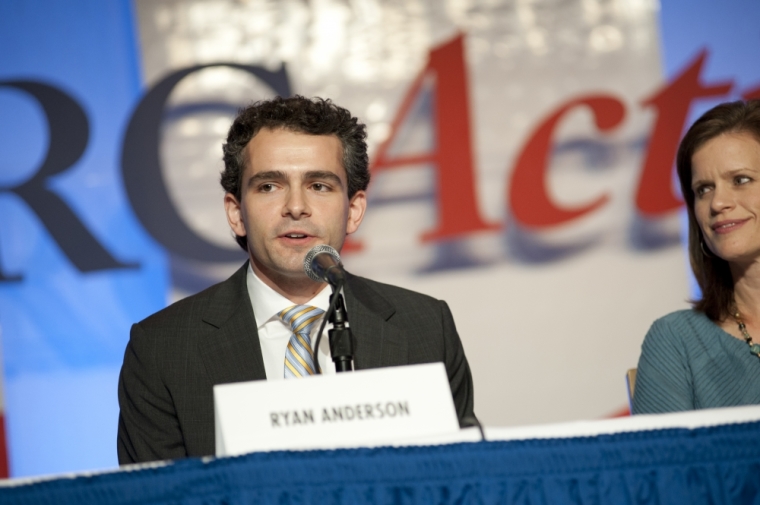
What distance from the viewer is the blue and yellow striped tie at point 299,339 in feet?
6.66

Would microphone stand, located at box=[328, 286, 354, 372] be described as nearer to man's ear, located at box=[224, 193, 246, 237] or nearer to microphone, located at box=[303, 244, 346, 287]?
microphone, located at box=[303, 244, 346, 287]

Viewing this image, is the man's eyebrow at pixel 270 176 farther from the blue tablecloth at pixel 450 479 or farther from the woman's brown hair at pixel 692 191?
the woman's brown hair at pixel 692 191

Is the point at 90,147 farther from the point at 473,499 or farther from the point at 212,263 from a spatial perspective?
the point at 473,499

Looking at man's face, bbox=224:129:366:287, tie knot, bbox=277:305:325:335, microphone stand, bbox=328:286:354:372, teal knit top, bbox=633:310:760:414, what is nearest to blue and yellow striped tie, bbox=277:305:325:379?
tie knot, bbox=277:305:325:335

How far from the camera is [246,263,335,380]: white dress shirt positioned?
214 centimetres

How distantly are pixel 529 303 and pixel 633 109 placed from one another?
3.90 ft

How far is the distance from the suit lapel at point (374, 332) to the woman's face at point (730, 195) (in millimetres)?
997

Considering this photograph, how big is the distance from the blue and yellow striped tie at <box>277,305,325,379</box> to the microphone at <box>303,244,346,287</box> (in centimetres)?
38

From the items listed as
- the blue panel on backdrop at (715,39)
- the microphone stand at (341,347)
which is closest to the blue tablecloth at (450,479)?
the microphone stand at (341,347)

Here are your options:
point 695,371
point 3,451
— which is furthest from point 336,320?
point 3,451

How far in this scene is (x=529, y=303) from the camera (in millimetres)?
3986

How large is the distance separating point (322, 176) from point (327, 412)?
108 centimetres

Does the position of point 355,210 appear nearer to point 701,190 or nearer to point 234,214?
point 234,214

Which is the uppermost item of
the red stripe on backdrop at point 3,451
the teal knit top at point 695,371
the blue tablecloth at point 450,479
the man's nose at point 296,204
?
the man's nose at point 296,204
